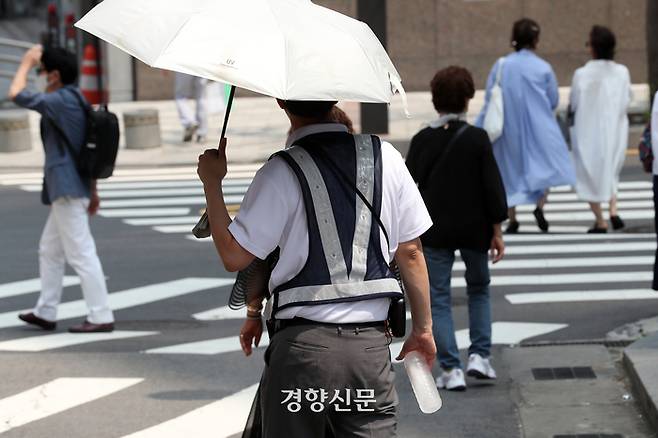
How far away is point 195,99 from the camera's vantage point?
2281 centimetres

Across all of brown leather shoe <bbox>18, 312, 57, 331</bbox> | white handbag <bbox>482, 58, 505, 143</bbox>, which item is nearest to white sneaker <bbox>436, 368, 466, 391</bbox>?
brown leather shoe <bbox>18, 312, 57, 331</bbox>

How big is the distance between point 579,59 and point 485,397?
75.2 feet

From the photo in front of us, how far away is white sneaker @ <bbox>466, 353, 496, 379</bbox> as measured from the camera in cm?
821

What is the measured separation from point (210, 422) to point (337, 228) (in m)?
3.30

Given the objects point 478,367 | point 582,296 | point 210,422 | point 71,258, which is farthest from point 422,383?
point 582,296

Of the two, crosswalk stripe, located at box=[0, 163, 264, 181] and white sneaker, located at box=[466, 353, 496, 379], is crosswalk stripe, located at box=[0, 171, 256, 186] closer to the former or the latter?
crosswalk stripe, located at box=[0, 163, 264, 181]

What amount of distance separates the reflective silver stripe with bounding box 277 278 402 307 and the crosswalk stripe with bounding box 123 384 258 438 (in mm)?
2945

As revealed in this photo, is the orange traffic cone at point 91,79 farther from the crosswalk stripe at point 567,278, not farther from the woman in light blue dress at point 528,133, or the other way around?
the crosswalk stripe at point 567,278

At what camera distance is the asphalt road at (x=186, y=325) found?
25.1ft

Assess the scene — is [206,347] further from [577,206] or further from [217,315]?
[577,206]

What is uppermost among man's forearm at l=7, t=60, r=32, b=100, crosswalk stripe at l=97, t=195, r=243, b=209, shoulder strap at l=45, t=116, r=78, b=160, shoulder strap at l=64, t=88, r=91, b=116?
man's forearm at l=7, t=60, r=32, b=100

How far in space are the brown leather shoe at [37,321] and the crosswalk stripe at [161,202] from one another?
271 inches

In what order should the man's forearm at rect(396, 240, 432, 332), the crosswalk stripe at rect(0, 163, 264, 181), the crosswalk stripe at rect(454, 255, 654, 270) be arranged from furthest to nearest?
the crosswalk stripe at rect(0, 163, 264, 181), the crosswalk stripe at rect(454, 255, 654, 270), the man's forearm at rect(396, 240, 432, 332)

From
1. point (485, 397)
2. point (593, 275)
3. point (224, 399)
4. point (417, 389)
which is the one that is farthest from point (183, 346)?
point (417, 389)
